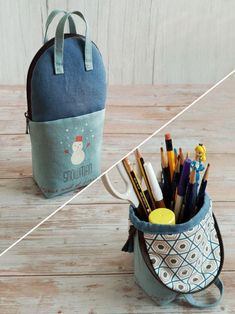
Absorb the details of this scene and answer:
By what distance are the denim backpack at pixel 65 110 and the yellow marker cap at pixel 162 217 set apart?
0.09 metres

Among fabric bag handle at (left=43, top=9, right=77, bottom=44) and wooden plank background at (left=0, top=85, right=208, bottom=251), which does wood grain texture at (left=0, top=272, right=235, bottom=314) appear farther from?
fabric bag handle at (left=43, top=9, right=77, bottom=44)

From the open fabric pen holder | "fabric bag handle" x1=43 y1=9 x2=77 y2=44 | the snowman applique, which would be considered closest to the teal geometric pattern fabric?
the open fabric pen holder

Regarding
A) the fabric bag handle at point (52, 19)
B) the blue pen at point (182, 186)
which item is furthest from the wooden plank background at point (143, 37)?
the blue pen at point (182, 186)

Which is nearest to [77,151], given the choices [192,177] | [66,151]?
[66,151]

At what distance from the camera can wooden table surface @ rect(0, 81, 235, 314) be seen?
0.54 metres

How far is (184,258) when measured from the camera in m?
0.53

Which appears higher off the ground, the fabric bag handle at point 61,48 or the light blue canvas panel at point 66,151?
the fabric bag handle at point 61,48

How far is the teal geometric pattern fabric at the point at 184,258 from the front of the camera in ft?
1.72

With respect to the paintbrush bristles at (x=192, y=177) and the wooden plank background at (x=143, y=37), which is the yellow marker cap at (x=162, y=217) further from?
the wooden plank background at (x=143, y=37)

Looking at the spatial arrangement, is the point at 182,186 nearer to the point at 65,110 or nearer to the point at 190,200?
the point at 190,200

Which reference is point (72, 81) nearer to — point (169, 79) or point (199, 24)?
point (169, 79)

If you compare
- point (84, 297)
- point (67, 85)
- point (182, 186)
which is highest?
point (67, 85)

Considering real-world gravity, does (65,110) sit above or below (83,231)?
above

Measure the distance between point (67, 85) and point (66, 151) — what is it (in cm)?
7
